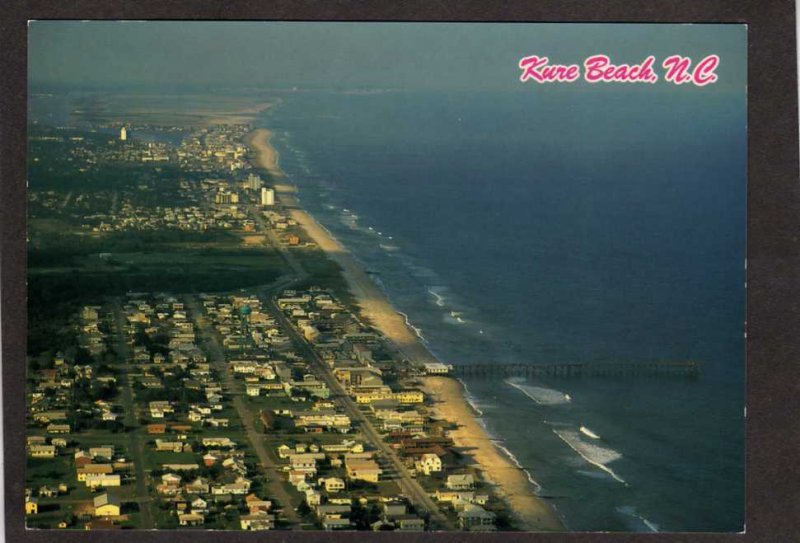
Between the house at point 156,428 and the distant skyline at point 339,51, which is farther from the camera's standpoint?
the house at point 156,428

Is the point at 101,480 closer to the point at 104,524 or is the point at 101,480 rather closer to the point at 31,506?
the point at 104,524

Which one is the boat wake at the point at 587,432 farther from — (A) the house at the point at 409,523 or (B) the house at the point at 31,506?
(B) the house at the point at 31,506

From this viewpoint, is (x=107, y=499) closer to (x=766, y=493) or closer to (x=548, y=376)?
→ (x=548, y=376)

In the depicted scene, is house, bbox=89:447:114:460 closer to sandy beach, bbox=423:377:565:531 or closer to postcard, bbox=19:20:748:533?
postcard, bbox=19:20:748:533

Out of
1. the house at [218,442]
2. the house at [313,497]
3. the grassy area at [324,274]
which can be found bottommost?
the house at [313,497]

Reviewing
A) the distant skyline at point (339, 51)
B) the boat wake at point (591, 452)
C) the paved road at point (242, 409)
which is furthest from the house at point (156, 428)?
the boat wake at point (591, 452)

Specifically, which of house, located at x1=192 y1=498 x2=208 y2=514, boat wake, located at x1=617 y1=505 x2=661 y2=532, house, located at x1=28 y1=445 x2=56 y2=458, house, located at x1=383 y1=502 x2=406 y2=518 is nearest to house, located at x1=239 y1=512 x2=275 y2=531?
house, located at x1=192 y1=498 x2=208 y2=514

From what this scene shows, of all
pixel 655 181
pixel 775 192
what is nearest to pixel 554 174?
pixel 655 181

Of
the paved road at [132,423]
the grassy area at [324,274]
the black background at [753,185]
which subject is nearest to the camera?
the black background at [753,185]
